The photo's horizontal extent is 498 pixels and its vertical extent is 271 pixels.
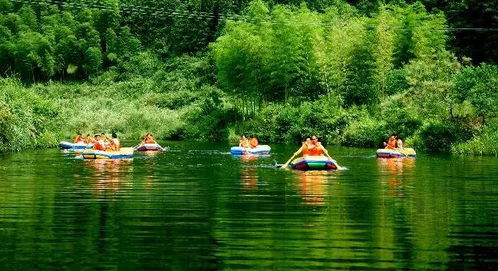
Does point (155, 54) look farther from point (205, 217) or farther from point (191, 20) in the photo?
point (205, 217)

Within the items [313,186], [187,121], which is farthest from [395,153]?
[187,121]

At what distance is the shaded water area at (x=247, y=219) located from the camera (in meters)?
10.7

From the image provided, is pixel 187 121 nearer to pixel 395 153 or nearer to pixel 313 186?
pixel 395 153

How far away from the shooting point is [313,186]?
21.6m

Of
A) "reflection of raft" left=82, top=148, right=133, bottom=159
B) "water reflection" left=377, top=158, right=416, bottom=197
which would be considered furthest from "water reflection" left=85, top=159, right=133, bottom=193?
"water reflection" left=377, top=158, right=416, bottom=197

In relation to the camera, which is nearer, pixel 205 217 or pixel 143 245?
pixel 143 245

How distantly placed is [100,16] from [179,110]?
25.6m

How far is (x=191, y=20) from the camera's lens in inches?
3327

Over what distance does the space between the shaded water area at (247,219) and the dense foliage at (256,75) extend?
1455cm

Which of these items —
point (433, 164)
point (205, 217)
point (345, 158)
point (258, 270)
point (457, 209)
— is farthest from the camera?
point (345, 158)

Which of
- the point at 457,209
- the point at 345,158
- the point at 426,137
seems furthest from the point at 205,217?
the point at 426,137

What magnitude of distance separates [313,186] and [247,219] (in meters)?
7.19

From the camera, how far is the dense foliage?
1639 inches

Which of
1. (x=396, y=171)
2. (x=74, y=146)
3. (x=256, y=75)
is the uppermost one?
(x=256, y=75)
